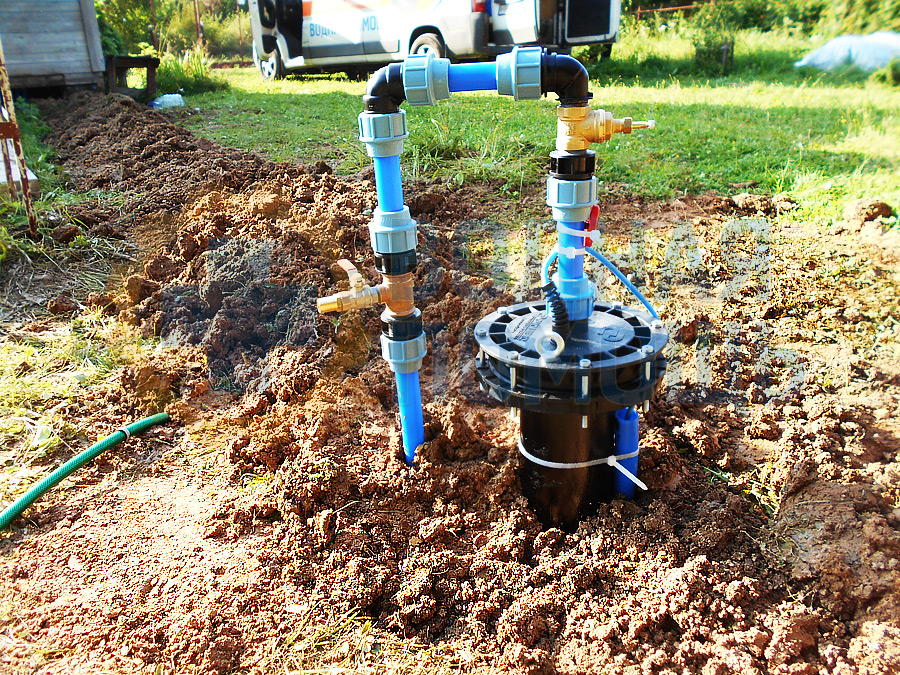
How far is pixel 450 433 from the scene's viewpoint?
7.18ft

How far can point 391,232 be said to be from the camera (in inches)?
73.7

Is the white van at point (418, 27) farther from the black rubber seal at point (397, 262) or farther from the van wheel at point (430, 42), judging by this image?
the black rubber seal at point (397, 262)

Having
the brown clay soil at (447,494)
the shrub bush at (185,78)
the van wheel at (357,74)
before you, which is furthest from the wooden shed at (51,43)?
the brown clay soil at (447,494)

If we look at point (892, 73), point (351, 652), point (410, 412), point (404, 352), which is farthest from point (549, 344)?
point (892, 73)

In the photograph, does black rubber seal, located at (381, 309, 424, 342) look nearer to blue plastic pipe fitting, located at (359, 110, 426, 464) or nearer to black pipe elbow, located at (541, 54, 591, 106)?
blue plastic pipe fitting, located at (359, 110, 426, 464)

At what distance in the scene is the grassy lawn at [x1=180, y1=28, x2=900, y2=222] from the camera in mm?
3934

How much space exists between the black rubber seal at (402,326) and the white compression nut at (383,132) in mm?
497

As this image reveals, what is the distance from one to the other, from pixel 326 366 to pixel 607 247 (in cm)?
179

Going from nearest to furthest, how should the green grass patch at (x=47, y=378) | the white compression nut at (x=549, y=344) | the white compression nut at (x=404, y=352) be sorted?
1. the white compression nut at (x=549, y=344)
2. the white compression nut at (x=404, y=352)
3. the green grass patch at (x=47, y=378)

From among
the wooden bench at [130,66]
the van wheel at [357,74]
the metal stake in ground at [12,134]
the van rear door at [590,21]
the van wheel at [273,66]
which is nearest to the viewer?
the metal stake in ground at [12,134]

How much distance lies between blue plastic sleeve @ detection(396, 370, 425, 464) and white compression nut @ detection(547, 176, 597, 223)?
2.28 ft

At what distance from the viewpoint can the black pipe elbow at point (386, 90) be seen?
5.72 ft

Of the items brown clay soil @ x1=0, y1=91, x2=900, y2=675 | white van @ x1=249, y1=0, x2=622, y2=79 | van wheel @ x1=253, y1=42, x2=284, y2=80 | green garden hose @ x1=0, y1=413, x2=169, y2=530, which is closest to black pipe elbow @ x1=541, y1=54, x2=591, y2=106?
brown clay soil @ x1=0, y1=91, x2=900, y2=675

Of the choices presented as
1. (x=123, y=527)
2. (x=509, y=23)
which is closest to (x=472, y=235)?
(x=123, y=527)
